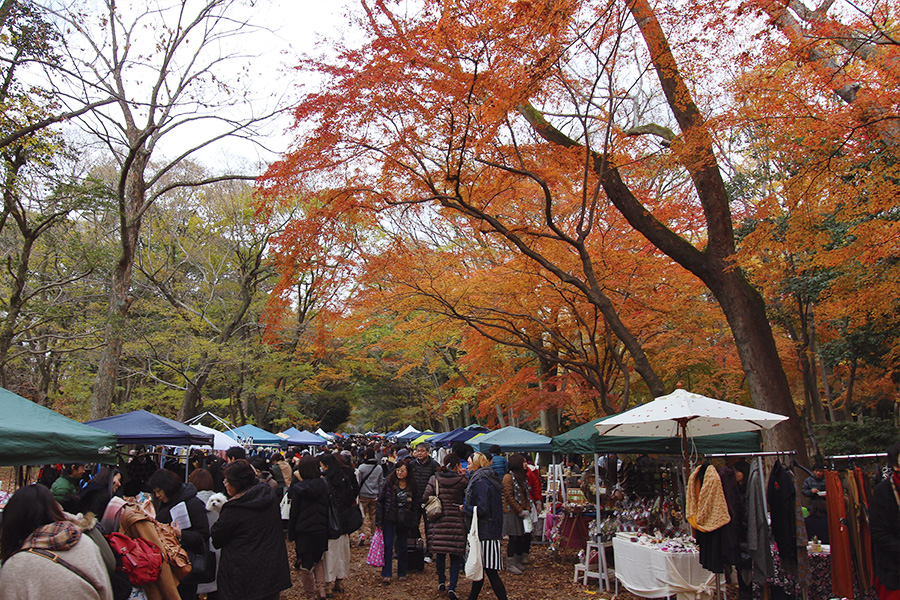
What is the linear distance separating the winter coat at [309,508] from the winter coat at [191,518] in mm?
1442

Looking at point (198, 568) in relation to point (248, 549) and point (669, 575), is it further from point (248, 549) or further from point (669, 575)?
point (669, 575)

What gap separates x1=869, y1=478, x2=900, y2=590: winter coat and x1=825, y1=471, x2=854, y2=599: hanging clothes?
113 cm

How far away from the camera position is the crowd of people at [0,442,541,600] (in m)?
2.61

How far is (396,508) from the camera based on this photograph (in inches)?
291

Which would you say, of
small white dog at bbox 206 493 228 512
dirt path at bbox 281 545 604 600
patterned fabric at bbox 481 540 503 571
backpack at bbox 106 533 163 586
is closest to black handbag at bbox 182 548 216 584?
small white dog at bbox 206 493 228 512

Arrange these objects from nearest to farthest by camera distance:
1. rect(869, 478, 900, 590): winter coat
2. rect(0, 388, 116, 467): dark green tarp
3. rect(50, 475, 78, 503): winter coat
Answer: rect(0, 388, 116, 467): dark green tarp < rect(869, 478, 900, 590): winter coat < rect(50, 475, 78, 503): winter coat

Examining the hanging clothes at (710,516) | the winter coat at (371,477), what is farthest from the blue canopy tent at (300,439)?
the hanging clothes at (710,516)

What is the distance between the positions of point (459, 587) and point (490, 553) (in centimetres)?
156

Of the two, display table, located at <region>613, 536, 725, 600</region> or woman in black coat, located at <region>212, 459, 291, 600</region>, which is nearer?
woman in black coat, located at <region>212, 459, 291, 600</region>

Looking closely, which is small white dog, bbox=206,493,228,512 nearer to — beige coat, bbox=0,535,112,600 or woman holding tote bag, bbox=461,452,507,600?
beige coat, bbox=0,535,112,600

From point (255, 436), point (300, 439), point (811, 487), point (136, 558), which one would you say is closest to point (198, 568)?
point (136, 558)

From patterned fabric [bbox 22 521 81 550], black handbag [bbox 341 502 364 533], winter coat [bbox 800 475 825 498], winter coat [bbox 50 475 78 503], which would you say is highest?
patterned fabric [bbox 22 521 81 550]

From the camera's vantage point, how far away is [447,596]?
6.72 metres

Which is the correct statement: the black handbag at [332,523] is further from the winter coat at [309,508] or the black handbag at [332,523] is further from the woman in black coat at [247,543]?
the woman in black coat at [247,543]
